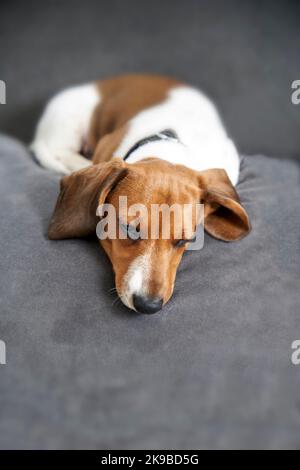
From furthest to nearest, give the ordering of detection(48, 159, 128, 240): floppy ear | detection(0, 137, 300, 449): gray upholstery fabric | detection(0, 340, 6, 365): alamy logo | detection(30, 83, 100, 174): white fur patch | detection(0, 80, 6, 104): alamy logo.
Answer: detection(0, 80, 6, 104): alamy logo < detection(30, 83, 100, 174): white fur patch < detection(48, 159, 128, 240): floppy ear < detection(0, 340, 6, 365): alamy logo < detection(0, 137, 300, 449): gray upholstery fabric

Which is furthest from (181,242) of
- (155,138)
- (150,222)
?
(155,138)

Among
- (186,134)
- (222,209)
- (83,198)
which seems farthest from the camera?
(186,134)

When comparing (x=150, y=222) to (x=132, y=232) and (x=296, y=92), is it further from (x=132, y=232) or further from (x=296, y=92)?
(x=296, y=92)

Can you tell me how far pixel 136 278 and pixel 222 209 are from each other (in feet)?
1.86

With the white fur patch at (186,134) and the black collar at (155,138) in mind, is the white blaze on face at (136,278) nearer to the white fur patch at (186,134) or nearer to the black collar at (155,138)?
the white fur patch at (186,134)

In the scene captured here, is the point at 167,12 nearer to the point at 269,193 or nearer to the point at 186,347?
the point at 269,193

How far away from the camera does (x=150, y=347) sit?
160cm

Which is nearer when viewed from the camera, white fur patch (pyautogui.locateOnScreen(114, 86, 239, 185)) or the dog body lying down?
the dog body lying down

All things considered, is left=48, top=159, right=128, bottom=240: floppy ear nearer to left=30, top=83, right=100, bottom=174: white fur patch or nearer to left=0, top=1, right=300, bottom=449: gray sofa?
left=0, top=1, right=300, bottom=449: gray sofa

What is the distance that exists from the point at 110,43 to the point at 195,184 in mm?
1374

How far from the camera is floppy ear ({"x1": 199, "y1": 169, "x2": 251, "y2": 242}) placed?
1.89m

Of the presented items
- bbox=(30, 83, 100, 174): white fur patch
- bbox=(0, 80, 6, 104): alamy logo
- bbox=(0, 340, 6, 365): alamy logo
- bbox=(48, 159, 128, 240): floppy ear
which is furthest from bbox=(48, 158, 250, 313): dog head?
bbox=(0, 80, 6, 104): alamy logo

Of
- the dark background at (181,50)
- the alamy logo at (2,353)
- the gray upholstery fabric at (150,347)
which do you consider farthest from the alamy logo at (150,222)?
the dark background at (181,50)
